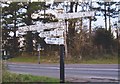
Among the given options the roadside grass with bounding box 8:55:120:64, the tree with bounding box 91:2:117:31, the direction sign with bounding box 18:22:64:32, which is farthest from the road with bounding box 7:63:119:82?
the tree with bounding box 91:2:117:31

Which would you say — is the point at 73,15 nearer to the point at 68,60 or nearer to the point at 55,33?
the point at 55,33

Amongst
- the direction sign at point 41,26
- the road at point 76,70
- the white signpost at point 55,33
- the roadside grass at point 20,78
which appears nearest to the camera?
the white signpost at point 55,33

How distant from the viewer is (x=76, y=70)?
10.3 meters

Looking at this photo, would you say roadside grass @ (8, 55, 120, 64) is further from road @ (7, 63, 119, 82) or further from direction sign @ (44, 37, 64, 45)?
direction sign @ (44, 37, 64, 45)

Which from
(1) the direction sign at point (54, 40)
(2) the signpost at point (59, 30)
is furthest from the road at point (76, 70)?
(1) the direction sign at point (54, 40)

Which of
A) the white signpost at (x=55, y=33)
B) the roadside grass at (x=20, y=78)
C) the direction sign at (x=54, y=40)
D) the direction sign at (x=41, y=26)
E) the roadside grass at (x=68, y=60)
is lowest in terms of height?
the roadside grass at (x=20, y=78)

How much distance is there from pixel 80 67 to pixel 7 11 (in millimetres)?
2950

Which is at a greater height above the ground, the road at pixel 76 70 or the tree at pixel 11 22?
the tree at pixel 11 22

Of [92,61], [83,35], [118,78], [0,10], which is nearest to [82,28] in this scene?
[83,35]

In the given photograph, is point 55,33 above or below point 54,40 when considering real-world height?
above

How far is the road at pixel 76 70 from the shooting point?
32.6 ft

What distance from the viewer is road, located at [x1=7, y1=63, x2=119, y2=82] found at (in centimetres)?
992

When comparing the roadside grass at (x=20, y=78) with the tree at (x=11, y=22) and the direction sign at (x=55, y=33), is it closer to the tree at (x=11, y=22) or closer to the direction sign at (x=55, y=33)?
the tree at (x=11, y=22)

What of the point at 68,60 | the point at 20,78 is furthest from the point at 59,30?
the point at 20,78
